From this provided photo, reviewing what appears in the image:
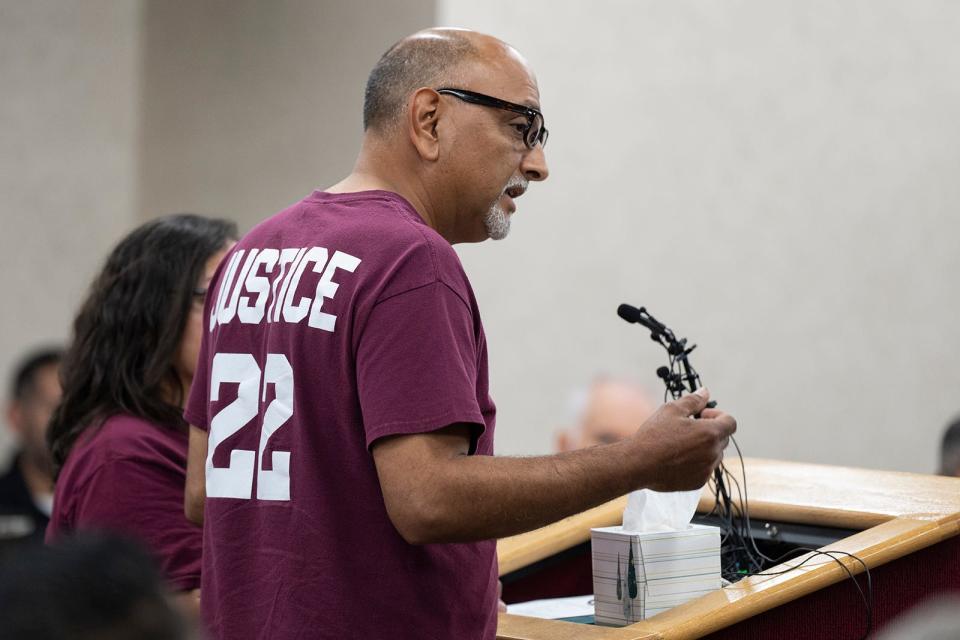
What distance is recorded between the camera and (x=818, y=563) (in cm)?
173

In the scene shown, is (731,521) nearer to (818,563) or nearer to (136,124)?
(818,563)

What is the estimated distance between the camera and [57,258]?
5.89m

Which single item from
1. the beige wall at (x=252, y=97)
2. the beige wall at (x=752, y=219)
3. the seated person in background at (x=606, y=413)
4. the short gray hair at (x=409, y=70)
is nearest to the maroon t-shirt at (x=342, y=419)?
the short gray hair at (x=409, y=70)

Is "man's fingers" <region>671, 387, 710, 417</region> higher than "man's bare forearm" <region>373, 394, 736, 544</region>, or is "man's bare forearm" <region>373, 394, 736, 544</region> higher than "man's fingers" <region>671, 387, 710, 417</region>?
"man's fingers" <region>671, 387, 710, 417</region>

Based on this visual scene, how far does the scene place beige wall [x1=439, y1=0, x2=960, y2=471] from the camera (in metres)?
4.31

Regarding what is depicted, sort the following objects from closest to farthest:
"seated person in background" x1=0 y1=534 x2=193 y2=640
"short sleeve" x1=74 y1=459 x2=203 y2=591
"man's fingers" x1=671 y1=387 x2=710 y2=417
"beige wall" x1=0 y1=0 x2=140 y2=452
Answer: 1. "seated person in background" x1=0 y1=534 x2=193 y2=640
2. "man's fingers" x1=671 y1=387 x2=710 y2=417
3. "short sleeve" x1=74 y1=459 x2=203 y2=591
4. "beige wall" x1=0 y1=0 x2=140 y2=452

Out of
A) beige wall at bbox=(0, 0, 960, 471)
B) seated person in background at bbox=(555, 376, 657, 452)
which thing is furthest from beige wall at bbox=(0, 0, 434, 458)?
seated person in background at bbox=(555, 376, 657, 452)

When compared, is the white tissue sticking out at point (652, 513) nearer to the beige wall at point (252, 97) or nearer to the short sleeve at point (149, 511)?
the short sleeve at point (149, 511)

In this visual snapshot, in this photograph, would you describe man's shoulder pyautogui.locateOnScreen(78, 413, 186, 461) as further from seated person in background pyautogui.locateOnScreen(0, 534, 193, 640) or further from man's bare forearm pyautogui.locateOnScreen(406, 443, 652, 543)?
seated person in background pyautogui.locateOnScreen(0, 534, 193, 640)

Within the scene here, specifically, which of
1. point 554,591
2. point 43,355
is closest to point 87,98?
point 43,355

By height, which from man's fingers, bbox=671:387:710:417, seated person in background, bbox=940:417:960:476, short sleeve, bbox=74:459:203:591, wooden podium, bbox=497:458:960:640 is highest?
man's fingers, bbox=671:387:710:417

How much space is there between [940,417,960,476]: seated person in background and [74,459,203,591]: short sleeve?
5.70ft

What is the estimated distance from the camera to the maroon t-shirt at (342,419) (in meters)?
1.48

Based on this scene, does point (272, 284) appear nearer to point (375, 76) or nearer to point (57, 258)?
point (375, 76)
